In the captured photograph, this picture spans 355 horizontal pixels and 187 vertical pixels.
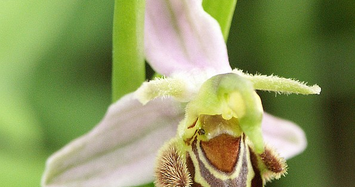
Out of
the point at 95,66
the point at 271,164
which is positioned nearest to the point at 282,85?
the point at 271,164

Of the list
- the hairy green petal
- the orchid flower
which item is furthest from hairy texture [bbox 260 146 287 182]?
the hairy green petal

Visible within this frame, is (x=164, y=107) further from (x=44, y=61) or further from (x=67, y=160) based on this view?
(x=44, y=61)

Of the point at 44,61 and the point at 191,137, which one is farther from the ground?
the point at 44,61

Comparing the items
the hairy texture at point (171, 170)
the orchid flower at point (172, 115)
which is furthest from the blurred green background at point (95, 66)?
the hairy texture at point (171, 170)

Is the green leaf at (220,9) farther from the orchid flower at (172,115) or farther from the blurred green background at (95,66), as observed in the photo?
the blurred green background at (95,66)

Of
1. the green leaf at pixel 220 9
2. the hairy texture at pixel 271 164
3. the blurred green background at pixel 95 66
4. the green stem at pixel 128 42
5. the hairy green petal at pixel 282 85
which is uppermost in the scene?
the blurred green background at pixel 95 66

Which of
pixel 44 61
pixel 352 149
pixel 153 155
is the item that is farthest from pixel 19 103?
pixel 352 149

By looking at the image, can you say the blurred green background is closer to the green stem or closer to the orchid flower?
the orchid flower

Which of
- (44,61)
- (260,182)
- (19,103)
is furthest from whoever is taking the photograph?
(44,61)
